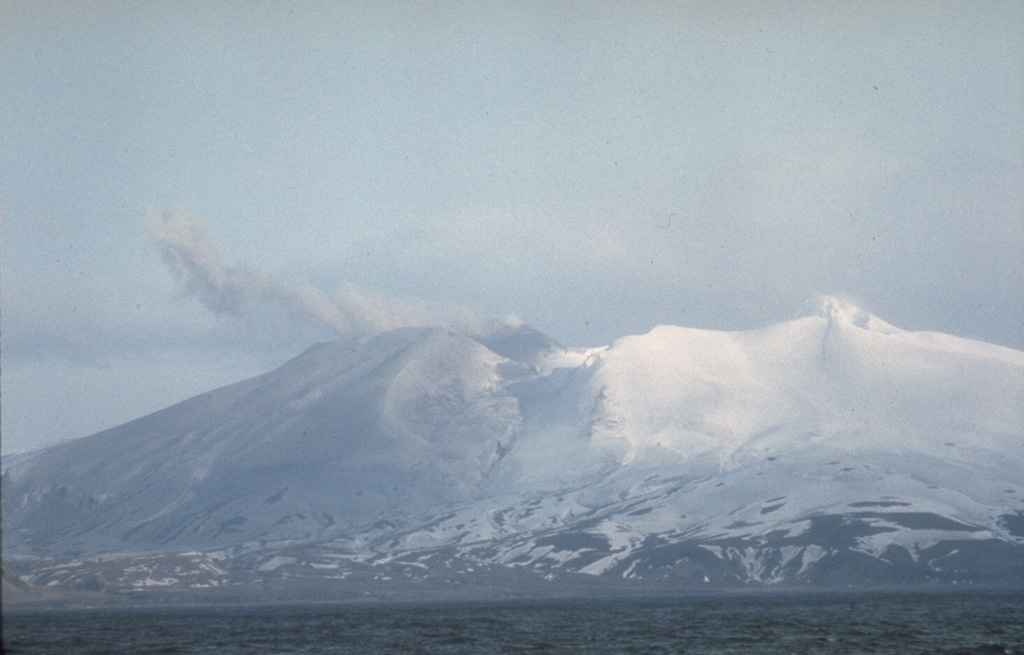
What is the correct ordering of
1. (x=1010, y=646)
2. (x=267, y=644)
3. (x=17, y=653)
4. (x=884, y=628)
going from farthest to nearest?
(x=884, y=628)
(x=267, y=644)
(x=17, y=653)
(x=1010, y=646)

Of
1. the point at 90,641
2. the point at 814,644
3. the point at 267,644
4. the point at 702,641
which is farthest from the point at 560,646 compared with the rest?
the point at 90,641

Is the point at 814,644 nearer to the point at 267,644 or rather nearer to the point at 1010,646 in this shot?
the point at 1010,646

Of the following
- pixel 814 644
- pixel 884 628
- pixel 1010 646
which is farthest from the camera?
pixel 884 628

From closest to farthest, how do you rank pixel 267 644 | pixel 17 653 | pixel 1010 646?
pixel 1010 646
pixel 17 653
pixel 267 644

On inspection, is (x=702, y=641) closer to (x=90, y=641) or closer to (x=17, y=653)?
(x=17, y=653)

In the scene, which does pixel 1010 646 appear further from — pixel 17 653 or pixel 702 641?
pixel 17 653

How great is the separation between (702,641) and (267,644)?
192 ft

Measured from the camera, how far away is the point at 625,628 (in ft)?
648

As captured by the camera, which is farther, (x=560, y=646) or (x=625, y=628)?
(x=625, y=628)

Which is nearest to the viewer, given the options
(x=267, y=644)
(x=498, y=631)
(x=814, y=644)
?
(x=814, y=644)

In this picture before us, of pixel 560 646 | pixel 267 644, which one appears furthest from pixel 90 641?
pixel 560 646

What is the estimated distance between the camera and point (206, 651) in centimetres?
15262

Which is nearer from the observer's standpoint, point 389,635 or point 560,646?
point 560,646

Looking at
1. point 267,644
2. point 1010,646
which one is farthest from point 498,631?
point 1010,646
